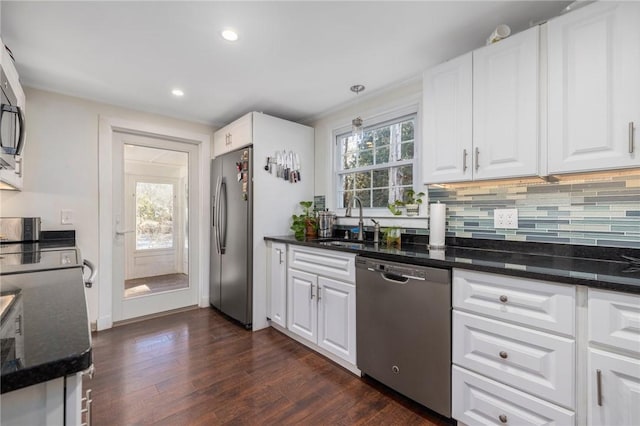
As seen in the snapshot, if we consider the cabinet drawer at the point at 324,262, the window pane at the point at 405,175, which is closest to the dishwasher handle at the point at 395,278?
the cabinet drawer at the point at 324,262

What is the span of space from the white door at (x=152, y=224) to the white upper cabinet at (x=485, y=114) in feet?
9.09

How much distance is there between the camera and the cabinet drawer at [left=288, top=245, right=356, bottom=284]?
209 centimetres

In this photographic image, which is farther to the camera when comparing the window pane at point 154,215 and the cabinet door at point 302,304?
the window pane at point 154,215

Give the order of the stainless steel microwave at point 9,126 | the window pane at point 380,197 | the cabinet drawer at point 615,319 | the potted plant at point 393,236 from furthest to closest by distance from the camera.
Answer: the window pane at point 380,197 → the potted plant at point 393,236 → the stainless steel microwave at point 9,126 → the cabinet drawer at point 615,319

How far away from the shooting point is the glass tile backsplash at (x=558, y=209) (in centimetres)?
154

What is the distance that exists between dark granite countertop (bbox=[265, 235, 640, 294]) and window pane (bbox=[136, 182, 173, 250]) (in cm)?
220

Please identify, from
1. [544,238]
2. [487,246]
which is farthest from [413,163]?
[544,238]

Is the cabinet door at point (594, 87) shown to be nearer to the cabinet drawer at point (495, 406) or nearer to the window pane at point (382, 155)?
the cabinet drawer at point (495, 406)

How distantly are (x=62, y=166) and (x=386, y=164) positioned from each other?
3001 mm

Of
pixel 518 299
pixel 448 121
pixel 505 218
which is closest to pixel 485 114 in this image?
pixel 448 121

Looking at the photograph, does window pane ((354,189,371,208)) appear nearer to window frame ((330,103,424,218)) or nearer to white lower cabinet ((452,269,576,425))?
window frame ((330,103,424,218))

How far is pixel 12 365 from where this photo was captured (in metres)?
0.47

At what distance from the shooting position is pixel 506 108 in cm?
167

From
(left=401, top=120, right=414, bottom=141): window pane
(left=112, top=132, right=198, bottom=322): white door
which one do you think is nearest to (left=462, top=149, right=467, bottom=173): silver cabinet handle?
(left=401, top=120, right=414, bottom=141): window pane
